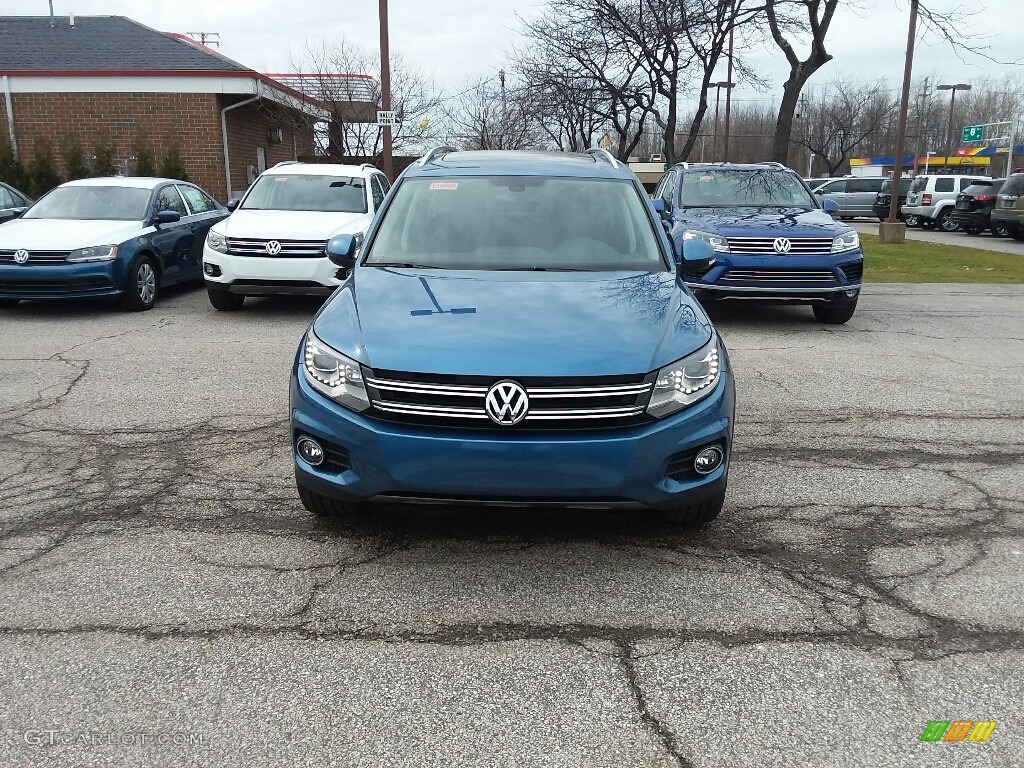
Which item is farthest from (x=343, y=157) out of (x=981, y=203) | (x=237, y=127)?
(x=981, y=203)

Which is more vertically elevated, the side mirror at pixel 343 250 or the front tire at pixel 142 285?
the side mirror at pixel 343 250

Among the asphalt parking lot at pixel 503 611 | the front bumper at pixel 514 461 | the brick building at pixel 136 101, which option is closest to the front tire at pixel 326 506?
the asphalt parking lot at pixel 503 611

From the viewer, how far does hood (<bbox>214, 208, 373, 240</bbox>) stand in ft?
31.5

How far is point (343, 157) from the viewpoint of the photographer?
24734mm

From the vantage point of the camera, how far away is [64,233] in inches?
392

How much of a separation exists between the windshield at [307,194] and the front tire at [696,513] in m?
7.79

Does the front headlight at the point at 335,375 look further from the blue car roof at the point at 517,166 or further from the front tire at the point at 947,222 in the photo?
the front tire at the point at 947,222

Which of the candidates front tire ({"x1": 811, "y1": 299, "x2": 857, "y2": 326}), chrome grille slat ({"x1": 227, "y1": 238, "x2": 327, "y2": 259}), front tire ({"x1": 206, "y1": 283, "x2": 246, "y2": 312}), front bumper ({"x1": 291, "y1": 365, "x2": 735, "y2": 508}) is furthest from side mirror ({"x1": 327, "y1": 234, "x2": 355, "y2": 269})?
front tire ({"x1": 811, "y1": 299, "x2": 857, "y2": 326})

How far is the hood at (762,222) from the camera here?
926cm

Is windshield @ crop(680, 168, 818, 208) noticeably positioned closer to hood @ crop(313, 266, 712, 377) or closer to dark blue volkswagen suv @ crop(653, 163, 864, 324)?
dark blue volkswagen suv @ crop(653, 163, 864, 324)

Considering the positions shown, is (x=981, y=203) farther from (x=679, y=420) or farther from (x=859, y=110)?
(x=859, y=110)

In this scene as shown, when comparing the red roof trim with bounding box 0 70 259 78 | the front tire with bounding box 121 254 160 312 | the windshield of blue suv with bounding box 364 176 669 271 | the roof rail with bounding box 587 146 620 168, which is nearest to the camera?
the windshield of blue suv with bounding box 364 176 669 271

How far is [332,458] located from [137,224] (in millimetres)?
8230

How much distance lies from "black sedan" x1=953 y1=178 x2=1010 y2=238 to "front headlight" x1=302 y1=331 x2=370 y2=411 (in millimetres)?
27864
